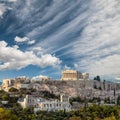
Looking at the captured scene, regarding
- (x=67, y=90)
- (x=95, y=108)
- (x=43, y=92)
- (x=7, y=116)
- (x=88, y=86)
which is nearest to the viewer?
(x=7, y=116)

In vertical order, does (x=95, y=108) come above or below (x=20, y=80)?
below

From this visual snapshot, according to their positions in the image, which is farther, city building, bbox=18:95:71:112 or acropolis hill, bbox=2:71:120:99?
acropolis hill, bbox=2:71:120:99

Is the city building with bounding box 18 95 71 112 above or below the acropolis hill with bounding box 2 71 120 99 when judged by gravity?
below

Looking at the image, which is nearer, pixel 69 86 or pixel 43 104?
pixel 43 104

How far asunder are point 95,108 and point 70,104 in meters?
9.22

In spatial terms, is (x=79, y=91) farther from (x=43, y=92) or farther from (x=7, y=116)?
(x=7, y=116)

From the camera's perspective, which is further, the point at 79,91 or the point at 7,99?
the point at 79,91

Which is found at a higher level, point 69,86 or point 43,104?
point 69,86

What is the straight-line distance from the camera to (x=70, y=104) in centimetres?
4834

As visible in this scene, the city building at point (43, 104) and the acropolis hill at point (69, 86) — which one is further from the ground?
the acropolis hill at point (69, 86)

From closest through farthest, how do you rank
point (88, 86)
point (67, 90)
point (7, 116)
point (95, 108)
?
point (7, 116) < point (95, 108) < point (67, 90) < point (88, 86)

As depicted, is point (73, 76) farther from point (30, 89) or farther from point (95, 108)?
point (95, 108)

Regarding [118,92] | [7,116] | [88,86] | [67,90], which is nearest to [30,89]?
[67,90]

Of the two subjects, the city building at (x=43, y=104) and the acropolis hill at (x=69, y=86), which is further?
the acropolis hill at (x=69, y=86)
